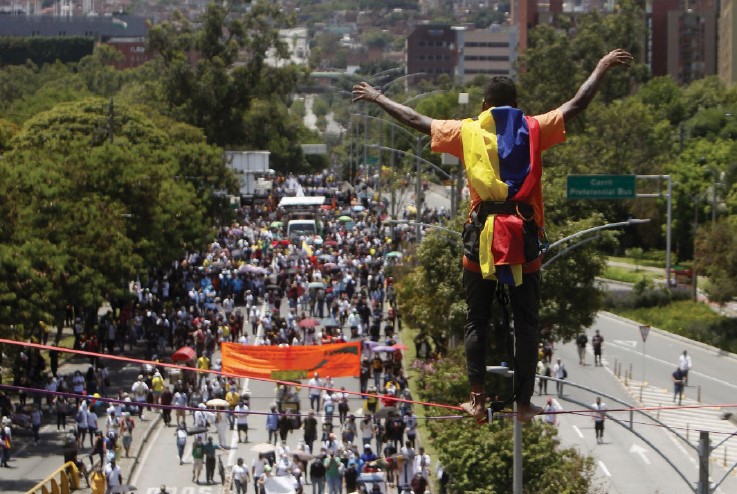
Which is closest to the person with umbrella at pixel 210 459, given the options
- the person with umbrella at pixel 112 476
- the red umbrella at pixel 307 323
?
the person with umbrella at pixel 112 476

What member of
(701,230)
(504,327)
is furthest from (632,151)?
(504,327)

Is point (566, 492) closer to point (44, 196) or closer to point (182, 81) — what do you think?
point (44, 196)

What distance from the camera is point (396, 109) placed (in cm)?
1111

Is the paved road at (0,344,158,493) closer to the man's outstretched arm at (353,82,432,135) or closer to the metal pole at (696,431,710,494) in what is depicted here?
the metal pole at (696,431,710,494)

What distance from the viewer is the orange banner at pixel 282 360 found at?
4228 cm

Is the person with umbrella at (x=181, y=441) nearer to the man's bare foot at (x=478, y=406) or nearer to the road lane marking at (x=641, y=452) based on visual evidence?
the road lane marking at (x=641, y=452)

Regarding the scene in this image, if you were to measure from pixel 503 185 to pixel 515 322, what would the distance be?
1.06m

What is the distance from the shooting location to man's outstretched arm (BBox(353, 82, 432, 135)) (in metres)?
10.9

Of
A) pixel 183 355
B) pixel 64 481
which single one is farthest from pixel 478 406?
pixel 183 355

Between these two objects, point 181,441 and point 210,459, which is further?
point 181,441

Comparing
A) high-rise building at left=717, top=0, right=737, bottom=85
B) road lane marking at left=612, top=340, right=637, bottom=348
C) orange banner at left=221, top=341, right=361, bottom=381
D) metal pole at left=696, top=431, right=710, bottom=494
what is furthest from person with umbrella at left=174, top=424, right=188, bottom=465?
high-rise building at left=717, top=0, right=737, bottom=85

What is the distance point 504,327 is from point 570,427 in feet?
113

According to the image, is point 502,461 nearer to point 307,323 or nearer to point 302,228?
point 307,323

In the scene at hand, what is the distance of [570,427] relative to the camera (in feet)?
150
